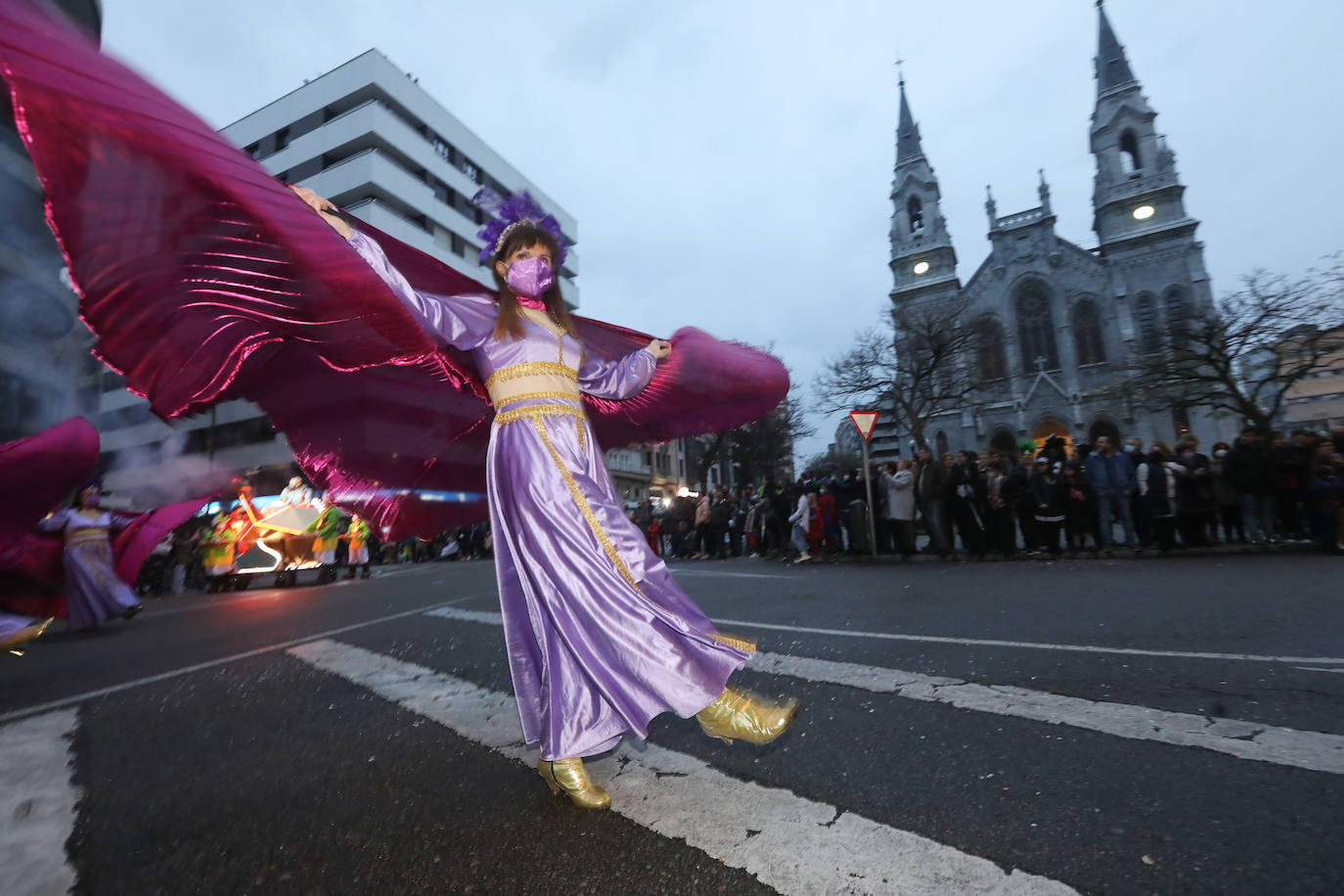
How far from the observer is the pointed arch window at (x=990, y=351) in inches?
1489

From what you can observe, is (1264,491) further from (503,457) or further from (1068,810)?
(503,457)

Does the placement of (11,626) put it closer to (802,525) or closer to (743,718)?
(743,718)

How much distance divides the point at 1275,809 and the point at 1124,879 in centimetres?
60

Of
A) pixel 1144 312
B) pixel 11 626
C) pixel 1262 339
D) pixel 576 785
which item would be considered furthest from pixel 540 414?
pixel 1144 312

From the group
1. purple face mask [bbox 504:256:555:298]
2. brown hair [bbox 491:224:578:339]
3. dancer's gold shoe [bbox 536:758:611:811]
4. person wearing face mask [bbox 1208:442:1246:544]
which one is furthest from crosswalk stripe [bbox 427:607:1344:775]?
person wearing face mask [bbox 1208:442:1246:544]

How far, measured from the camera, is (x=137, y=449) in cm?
3809

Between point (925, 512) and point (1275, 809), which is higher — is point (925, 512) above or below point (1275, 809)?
above

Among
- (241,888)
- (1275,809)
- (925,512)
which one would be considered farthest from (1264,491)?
(241,888)

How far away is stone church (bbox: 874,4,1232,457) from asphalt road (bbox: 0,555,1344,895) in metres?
42.7

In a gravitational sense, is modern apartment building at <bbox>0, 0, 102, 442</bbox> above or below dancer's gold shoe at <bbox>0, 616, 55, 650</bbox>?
above

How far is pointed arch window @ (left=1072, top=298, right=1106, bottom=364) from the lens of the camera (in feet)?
158

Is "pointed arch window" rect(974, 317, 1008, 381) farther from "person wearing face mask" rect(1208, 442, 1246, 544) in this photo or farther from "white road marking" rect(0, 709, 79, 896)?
"white road marking" rect(0, 709, 79, 896)

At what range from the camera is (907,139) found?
65.4 meters

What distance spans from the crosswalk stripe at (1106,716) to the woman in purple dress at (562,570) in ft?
3.24
